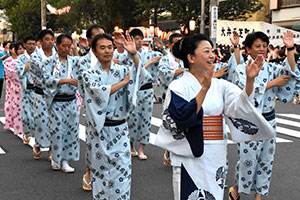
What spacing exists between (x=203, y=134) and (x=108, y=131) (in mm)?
1328

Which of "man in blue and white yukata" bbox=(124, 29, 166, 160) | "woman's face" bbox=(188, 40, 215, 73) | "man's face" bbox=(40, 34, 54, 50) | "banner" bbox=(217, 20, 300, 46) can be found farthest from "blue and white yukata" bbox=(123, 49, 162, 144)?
"banner" bbox=(217, 20, 300, 46)

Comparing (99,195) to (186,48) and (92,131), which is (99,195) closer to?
(92,131)

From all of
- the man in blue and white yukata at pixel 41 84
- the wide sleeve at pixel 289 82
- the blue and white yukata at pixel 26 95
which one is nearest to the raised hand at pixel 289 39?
the wide sleeve at pixel 289 82

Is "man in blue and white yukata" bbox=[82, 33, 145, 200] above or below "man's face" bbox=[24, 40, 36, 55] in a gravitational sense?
below

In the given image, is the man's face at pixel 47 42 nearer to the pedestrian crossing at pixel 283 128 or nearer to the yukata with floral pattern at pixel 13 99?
the pedestrian crossing at pixel 283 128

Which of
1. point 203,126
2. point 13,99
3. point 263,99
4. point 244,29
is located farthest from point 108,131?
Answer: point 244,29

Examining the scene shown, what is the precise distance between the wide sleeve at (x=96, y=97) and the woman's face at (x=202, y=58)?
46.2 inches

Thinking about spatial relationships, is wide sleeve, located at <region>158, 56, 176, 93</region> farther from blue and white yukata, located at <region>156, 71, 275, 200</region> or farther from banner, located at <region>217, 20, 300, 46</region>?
banner, located at <region>217, 20, 300, 46</region>

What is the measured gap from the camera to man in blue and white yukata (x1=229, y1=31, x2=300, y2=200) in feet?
14.7

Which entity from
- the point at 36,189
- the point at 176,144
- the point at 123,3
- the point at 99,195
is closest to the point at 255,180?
the point at 99,195

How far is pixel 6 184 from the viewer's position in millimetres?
5555

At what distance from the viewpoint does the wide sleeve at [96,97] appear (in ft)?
13.5

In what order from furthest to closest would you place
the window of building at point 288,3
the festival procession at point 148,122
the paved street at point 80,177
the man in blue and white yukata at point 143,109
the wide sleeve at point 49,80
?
the window of building at point 288,3, the man in blue and white yukata at point 143,109, the wide sleeve at point 49,80, the paved street at point 80,177, the festival procession at point 148,122

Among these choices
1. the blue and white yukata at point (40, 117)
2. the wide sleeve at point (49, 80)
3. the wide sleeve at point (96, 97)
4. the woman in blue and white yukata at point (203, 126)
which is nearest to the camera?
the woman in blue and white yukata at point (203, 126)
